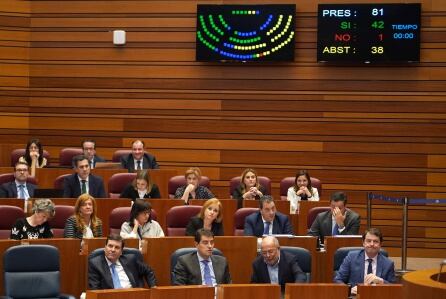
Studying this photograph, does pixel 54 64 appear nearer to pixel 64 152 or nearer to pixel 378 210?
pixel 64 152

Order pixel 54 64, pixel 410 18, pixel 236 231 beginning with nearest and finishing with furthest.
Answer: pixel 236 231
pixel 410 18
pixel 54 64

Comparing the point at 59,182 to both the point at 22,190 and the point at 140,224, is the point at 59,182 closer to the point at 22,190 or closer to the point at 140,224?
the point at 22,190

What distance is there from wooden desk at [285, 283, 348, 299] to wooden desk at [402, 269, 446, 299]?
157 centimetres

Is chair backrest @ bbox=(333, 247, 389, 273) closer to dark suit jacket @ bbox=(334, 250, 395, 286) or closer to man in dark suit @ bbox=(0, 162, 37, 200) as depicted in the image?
dark suit jacket @ bbox=(334, 250, 395, 286)

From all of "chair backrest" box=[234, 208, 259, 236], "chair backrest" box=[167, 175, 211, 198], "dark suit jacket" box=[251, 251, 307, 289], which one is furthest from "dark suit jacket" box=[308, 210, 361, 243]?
"chair backrest" box=[167, 175, 211, 198]

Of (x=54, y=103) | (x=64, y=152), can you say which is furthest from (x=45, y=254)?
(x=54, y=103)

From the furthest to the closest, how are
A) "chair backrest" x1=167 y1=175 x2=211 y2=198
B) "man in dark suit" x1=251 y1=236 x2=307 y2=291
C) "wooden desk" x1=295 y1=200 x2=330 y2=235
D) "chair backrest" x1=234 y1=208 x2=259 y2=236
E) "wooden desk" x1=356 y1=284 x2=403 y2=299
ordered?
"chair backrest" x1=167 y1=175 x2=211 y2=198
"wooden desk" x1=295 y1=200 x2=330 y2=235
"chair backrest" x1=234 y1=208 x2=259 y2=236
"man in dark suit" x1=251 y1=236 x2=307 y2=291
"wooden desk" x1=356 y1=284 x2=403 y2=299

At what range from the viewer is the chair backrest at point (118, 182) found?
11.0 meters

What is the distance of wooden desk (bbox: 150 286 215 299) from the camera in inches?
253

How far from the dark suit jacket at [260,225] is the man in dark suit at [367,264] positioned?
1.49 meters

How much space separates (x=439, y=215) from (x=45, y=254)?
21.1ft

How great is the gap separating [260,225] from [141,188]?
1.68 metres

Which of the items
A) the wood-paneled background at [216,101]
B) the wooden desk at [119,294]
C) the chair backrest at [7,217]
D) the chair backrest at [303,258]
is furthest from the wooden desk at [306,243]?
the wood-paneled background at [216,101]

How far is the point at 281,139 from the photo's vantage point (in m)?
12.6
